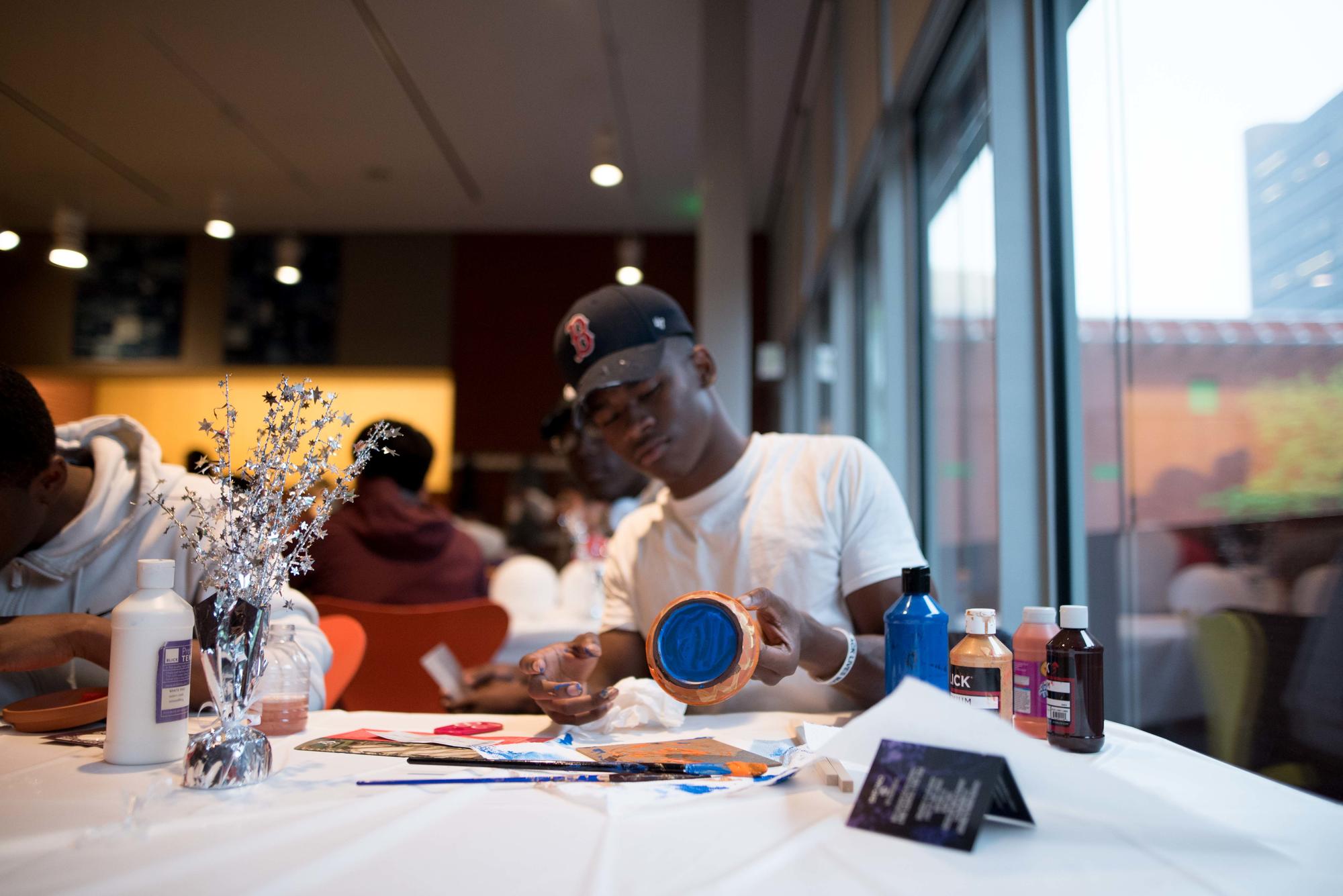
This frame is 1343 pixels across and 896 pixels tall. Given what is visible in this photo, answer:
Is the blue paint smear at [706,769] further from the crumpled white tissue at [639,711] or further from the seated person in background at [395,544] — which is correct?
the seated person in background at [395,544]

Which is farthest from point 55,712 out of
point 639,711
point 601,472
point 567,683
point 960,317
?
point 960,317

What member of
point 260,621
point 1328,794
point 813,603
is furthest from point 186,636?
point 1328,794

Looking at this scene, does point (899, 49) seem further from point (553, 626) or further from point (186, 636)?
point (186, 636)

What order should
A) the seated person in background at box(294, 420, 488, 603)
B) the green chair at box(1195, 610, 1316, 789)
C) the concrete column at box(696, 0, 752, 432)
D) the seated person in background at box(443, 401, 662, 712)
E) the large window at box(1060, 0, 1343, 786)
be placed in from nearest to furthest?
the large window at box(1060, 0, 1343, 786) → the green chair at box(1195, 610, 1316, 789) → the seated person in background at box(443, 401, 662, 712) → the seated person in background at box(294, 420, 488, 603) → the concrete column at box(696, 0, 752, 432)

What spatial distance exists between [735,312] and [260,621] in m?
3.56

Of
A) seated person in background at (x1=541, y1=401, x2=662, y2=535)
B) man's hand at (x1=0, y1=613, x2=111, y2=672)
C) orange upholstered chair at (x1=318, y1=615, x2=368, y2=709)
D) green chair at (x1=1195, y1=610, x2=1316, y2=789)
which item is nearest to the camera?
man's hand at (x1=0, y1=613, x2=111, y2=672)

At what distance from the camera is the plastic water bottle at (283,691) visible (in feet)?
4.15

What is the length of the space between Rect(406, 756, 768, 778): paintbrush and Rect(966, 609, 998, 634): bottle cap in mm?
319

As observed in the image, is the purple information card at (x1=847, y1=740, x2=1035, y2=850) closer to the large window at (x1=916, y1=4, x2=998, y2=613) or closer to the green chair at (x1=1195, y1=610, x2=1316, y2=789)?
the green chair at (x1=1195, y1=610, x2=1316, y2=789)

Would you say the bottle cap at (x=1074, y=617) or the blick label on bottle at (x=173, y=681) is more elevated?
the bottle cap at (x=1074, y=617)

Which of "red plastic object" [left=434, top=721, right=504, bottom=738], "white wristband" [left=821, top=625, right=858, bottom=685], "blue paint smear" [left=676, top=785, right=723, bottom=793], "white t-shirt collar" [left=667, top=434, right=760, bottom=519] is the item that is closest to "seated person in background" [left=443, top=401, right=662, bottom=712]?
"white t-shirt collar" [left=667, top=434, right=760, bottom=519]

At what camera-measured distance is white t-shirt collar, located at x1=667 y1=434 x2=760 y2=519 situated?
177 centimetres

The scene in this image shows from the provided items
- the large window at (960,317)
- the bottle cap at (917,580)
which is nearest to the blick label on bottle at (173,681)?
the bottle cap at (917,580)

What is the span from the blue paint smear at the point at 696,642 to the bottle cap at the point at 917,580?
0.23m
